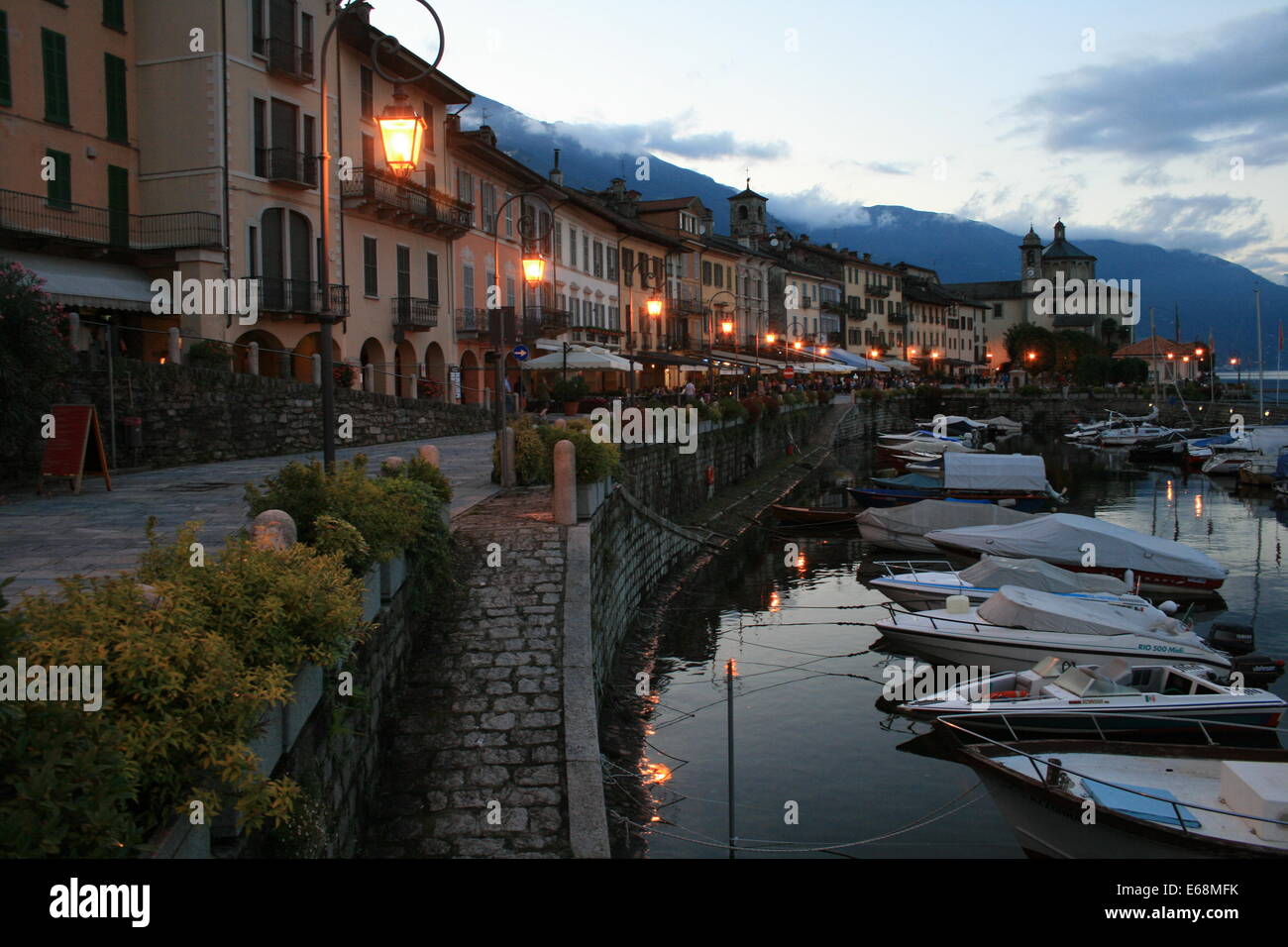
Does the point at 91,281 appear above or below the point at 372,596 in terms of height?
above

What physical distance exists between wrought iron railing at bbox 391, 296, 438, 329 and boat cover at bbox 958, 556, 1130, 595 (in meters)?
21.2

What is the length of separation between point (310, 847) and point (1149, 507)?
138ft

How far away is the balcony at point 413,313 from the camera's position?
115 ft

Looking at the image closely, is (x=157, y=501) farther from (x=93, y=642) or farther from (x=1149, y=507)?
(x=1149, y=507)

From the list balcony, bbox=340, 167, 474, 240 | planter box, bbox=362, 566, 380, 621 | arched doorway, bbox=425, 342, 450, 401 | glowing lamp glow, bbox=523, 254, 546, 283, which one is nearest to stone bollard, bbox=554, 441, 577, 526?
planter box, bbox=362, 566, 380, 621

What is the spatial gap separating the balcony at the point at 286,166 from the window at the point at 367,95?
420 cm

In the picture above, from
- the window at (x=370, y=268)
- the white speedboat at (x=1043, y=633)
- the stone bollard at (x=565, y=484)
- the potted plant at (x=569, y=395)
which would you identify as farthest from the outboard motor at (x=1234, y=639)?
the window at (x=370, y=268)

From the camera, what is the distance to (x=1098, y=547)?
81.1 feet

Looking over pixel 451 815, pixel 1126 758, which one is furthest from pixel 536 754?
pixel 1126 758

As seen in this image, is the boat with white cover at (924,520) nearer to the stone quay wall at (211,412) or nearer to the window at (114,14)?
the stone quay wall at (211,412)

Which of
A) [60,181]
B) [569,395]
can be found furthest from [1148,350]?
[60,181]

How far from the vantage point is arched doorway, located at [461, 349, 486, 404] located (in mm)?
40531

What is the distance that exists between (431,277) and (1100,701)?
2892 cm

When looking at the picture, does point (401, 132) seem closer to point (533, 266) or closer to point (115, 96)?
point (533, 266)
